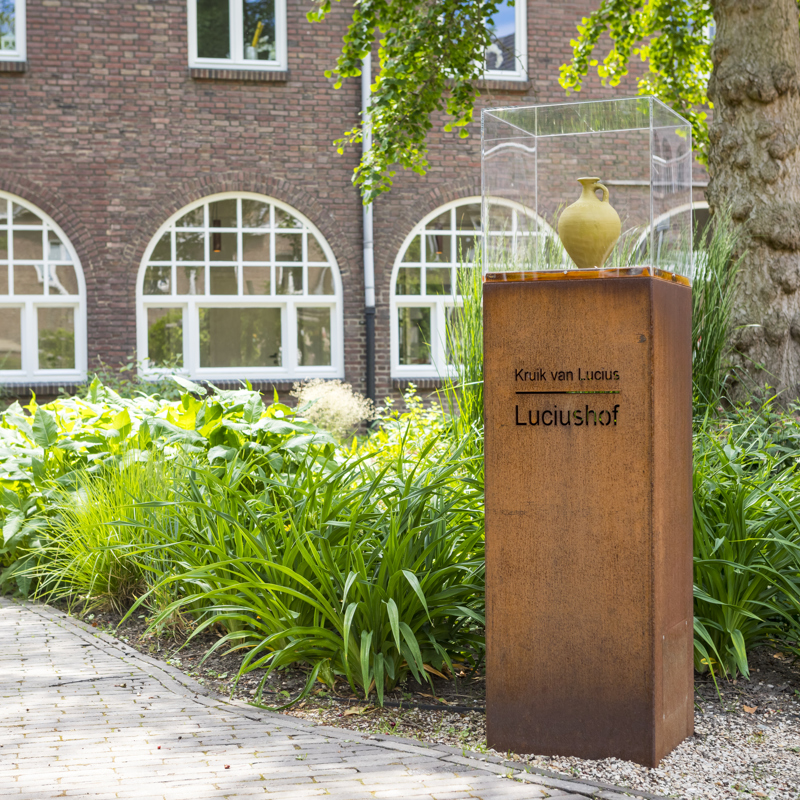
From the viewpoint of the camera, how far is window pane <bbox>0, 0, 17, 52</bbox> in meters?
11.2

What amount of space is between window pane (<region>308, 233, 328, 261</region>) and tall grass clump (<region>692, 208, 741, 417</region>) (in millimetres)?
7135

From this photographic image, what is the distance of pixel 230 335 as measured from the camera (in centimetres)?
1201

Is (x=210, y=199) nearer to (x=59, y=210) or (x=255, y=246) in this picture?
(x=255, y=246)

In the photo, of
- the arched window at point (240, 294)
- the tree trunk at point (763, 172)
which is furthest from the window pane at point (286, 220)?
the tree trunk at point (763, 172)

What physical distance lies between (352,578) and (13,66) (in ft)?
32.6

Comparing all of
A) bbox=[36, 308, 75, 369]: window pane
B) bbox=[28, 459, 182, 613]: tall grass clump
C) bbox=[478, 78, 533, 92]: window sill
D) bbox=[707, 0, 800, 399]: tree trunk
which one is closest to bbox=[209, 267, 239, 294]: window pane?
bbox=[36, 308, 75, 369]: window pane

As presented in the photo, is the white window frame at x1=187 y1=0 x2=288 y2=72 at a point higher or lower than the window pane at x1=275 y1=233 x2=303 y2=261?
higher

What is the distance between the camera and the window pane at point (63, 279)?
1138cm

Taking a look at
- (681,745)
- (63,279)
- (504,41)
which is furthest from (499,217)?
(504,41)

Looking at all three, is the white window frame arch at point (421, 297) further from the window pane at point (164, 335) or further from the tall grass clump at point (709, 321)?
the tall grass clump at point (709, 321)

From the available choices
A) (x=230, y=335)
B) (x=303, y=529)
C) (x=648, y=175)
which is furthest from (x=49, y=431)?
(x=230, y=335)

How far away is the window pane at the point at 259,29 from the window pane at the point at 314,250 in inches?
90.7

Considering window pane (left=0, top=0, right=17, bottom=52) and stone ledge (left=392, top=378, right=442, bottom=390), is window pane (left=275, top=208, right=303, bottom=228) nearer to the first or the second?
stone ledge (left=392, top=378, right=442, bottom=390)

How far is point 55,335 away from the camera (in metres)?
11.5
